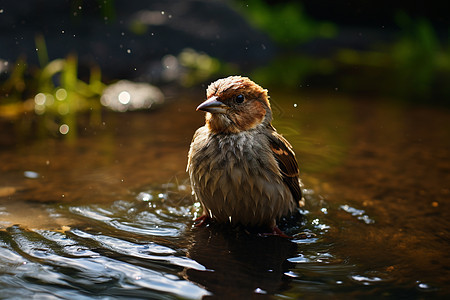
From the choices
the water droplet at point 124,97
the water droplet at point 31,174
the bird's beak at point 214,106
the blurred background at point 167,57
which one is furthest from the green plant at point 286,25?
the bird's beak at point 214,106

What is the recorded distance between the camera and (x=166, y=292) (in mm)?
2865

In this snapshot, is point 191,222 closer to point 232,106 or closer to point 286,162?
point 286,162

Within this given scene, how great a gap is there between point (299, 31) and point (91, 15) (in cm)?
622

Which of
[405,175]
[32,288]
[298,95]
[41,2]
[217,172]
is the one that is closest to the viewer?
[32,288]

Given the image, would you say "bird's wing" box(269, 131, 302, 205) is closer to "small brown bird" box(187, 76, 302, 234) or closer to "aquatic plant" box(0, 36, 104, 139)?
"small brown bird" box(187, 76, 302, 234)

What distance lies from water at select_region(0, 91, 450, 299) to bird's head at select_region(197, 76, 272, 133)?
30.7 inches

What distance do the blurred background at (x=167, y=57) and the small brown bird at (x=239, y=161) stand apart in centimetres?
288

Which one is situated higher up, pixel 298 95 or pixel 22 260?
pixel 298 95

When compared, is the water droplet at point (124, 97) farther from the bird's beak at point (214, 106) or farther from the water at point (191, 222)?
the bird's beak at point (214, 106)

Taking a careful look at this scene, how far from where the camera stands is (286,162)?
394 centimetres

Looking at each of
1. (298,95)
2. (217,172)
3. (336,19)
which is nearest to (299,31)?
(336,19)

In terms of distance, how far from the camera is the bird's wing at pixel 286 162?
3889 millimetres

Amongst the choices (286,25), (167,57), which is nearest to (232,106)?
(167,57)

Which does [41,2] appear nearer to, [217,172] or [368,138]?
[368,138]
